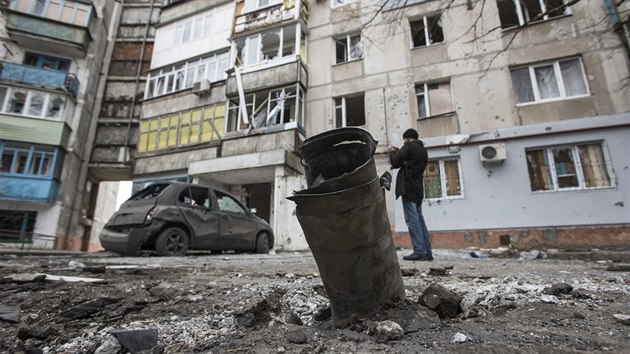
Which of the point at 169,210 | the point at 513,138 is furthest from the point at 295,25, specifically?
the point at 169,210

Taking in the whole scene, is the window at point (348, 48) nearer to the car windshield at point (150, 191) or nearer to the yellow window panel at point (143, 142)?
the car windshield at point (150, 191)

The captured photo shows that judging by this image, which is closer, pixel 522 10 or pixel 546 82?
pixel 546 82

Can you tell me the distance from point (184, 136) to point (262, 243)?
969cm

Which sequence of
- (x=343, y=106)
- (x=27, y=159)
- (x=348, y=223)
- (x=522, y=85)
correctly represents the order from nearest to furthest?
1. (x=348, y=223)
2. (x=522, y=85)
3. (x=343, y=106)
4. (x=27, y=159)

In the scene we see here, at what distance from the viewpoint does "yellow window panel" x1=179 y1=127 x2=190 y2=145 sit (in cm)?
1506

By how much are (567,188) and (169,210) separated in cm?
1046

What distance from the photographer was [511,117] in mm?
9977

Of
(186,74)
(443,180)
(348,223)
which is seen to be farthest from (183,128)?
(348,223)

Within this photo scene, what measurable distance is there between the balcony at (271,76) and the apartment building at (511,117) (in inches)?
76.7

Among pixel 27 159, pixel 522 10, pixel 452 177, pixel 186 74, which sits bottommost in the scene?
pixel 452 177

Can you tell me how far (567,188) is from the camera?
28.9 ft

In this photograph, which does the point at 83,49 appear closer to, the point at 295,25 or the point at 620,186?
the point at 295,25

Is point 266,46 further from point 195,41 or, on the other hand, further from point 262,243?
point 262,243

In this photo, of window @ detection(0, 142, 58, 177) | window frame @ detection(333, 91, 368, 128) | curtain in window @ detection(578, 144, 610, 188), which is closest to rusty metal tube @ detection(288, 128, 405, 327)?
curtain in window @ detection(578, 144, 610, 188)
